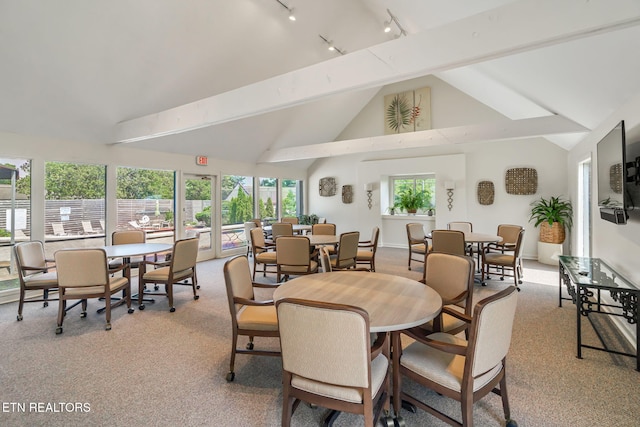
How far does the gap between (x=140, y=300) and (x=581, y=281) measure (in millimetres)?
4731

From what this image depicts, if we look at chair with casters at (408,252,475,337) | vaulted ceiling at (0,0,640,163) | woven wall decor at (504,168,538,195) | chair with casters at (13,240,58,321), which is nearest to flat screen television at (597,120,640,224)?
vaulted ceiling at (0,0,640,163)

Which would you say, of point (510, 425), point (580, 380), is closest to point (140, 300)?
point (510, 425)

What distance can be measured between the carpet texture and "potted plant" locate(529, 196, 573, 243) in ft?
10.4

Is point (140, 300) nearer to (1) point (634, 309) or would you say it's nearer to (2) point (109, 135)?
(2) point (109, 135)

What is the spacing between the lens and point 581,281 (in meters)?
2.66

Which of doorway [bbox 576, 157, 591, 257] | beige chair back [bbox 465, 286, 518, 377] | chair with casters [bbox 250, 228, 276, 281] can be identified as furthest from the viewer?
doorway [bbox 576, 157, 591, 257]

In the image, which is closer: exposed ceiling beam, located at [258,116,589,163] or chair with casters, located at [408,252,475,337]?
chair with casters, located at [408,252,475,337]

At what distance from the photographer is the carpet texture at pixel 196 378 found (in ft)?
6.38

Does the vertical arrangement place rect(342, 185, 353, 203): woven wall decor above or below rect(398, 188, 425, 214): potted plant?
above

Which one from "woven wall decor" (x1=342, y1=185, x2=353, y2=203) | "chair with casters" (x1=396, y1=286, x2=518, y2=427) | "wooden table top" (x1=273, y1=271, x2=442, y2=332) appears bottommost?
"chair with casters" (x1=396, y1=286, x2=518, y2=427)

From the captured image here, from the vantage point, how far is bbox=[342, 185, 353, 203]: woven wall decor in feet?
30.3

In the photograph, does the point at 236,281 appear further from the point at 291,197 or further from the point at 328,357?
the point at 291,197

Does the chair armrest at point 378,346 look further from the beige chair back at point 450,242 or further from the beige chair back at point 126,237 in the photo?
the beige chair back at point 126,237

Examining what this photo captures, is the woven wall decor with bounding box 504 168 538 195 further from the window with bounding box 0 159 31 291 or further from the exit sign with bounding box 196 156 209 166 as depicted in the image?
the window with bounding box 0 159 31 291
